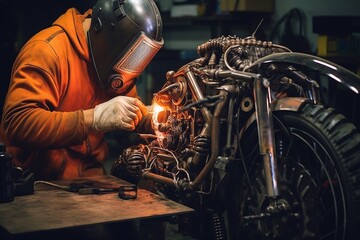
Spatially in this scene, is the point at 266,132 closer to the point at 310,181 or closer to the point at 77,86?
the point at 310,181

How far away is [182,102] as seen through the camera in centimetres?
324

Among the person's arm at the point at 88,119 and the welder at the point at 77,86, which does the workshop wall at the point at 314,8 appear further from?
the person's arm at the point at 88,119

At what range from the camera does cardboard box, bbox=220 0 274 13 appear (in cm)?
710

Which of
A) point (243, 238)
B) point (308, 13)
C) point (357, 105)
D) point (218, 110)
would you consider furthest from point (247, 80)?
point (308, 13)

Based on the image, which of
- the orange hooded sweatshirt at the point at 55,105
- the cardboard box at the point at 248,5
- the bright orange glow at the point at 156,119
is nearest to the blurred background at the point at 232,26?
the cardboard box at the point at 248,5

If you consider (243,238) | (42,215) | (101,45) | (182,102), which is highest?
(101,45)

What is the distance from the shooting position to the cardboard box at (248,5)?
7102 millimetres

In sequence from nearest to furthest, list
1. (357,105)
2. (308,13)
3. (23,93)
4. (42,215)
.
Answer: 1. (42,215)
2. (23,93)
3. (357,105)
4. (308,13)

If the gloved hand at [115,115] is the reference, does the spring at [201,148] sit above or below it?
below

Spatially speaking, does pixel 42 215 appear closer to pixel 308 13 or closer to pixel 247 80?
pixel 247 80

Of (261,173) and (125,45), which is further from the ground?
(125,45)

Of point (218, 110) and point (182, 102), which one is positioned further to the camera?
point (182, 102)

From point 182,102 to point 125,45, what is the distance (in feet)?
1.39

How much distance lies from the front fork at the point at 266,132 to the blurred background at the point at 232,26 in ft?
7.36
